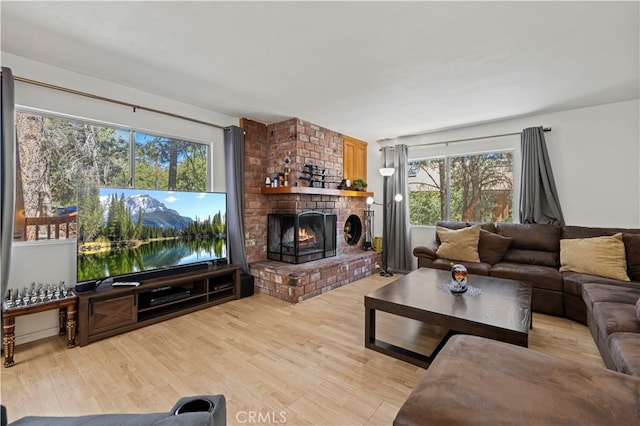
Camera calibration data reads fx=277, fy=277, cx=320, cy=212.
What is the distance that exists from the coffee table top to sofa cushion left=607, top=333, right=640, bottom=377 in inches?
15.8

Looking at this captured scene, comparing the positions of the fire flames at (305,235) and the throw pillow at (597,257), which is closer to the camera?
→ the throw pillow at (597,257)

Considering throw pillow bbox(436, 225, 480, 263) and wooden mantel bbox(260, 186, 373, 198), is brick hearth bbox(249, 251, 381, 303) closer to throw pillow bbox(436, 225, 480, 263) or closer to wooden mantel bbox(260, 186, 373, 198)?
wooden mantel bbox(260, 186, 373, 198)

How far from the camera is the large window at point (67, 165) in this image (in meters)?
2.39

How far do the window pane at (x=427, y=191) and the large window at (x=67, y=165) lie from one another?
3881 mm

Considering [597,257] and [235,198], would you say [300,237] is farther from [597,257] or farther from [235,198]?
[597,257]

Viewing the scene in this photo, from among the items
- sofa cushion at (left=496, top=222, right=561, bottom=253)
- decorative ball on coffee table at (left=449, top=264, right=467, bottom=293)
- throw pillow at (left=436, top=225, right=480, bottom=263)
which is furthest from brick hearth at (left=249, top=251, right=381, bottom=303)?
sofa cushion at (left=496, top=222, right=561, bottom=253)

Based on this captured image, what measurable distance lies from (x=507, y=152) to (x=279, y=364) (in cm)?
421

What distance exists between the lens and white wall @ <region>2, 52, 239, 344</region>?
7.62ft

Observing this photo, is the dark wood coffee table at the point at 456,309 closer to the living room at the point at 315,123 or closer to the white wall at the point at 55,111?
the living room at the point at 315,123

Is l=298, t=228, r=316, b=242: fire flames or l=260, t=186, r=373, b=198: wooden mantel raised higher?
l=260, t=186, r=373, b=198: wooden mantel

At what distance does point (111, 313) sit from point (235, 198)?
5.81 feet

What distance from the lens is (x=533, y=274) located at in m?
3.05

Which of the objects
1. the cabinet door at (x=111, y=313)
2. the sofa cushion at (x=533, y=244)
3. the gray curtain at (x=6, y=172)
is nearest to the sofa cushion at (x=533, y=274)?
the sofa cushion at (x=533, y=244)

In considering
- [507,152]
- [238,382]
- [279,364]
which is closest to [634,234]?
[507,152]
